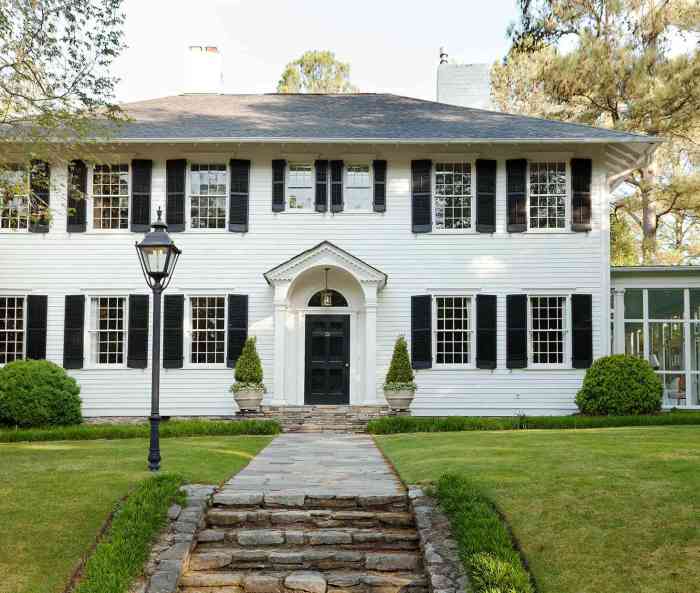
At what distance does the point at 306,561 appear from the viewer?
23.9 feet

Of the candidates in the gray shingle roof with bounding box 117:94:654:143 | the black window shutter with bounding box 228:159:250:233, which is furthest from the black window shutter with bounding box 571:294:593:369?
the black window shutter with bounding box 228:159:250:233

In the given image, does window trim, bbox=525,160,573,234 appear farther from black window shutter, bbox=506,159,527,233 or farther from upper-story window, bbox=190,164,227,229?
upper-story window, bbox=190,164,227,229

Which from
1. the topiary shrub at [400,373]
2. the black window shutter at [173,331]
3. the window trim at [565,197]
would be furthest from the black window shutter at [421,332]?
the black window shutter at [173,331]

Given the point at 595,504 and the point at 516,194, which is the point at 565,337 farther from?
the point at 595,504

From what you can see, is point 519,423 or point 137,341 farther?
point 137,341

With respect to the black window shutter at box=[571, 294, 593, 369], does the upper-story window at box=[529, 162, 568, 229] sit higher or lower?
higher

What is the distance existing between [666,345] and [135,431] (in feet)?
39.9

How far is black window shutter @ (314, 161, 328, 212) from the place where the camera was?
61.4 ft

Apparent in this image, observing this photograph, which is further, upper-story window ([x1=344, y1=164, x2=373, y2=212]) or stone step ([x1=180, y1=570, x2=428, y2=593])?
upper-story window ([x1=344, y1=164, x2=373, y2=212])

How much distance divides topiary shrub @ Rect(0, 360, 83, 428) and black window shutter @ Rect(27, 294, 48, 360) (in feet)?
2.92

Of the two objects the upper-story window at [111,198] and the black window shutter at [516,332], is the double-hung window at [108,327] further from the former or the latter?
the black window shutter at [516,332]

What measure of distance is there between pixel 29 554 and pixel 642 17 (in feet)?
82.9

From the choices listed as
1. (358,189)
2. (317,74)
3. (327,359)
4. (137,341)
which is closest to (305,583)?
(327,359)

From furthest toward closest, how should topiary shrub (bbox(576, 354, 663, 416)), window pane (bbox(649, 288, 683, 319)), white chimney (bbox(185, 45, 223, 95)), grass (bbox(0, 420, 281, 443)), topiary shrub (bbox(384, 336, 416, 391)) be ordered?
1. white chimney (bbox(185, 45, 223, 95))
2. window pane (bbox(649, 288, 683, 319))
3. topiary shrub (bbox(384, 336, 416, 391))
4. topiary shrub (bbox(576, 354, 663, 416))
5. grass (bbox(0, 420, 281, 443))
